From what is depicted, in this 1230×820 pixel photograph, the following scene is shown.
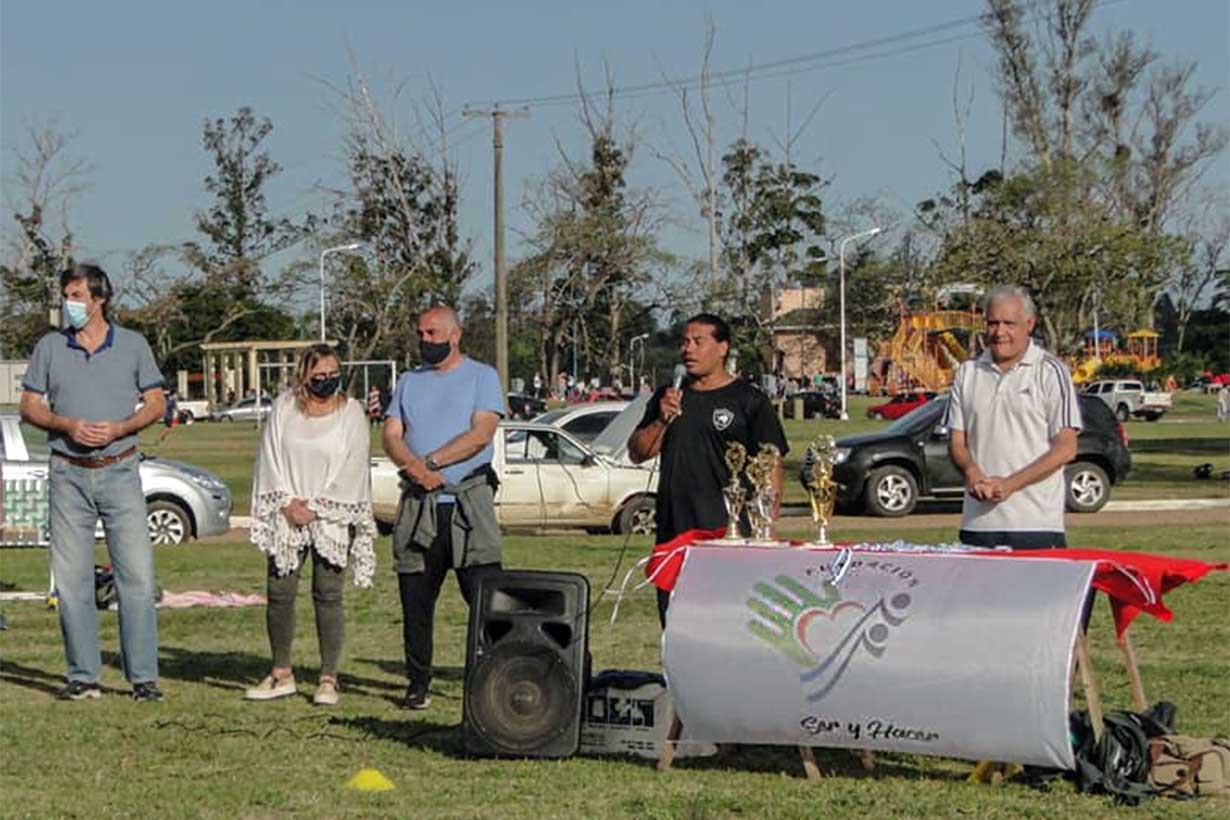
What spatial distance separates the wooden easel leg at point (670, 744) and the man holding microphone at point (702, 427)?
30.6 inches

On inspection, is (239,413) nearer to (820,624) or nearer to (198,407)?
(198,407)

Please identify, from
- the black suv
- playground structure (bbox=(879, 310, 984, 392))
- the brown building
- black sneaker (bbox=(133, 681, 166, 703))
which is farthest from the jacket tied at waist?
the brown building

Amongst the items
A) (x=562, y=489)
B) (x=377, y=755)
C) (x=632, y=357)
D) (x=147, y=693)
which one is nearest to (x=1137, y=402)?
(x=632, y=357)

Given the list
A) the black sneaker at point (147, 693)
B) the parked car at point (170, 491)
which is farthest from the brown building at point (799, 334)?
the black sneaker at point (147, 693)

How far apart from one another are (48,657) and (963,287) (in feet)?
192

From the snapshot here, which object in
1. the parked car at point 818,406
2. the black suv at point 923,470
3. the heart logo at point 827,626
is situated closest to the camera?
the heart logo at point 827,626

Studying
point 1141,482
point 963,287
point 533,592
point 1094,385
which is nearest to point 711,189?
point 963,287

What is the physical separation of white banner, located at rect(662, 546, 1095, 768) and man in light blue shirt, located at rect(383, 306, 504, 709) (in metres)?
1.79

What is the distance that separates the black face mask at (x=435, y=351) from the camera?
31.0 ft

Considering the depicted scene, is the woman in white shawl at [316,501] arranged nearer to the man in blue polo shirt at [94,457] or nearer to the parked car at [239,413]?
the man in blue polo shirt at [94,457]

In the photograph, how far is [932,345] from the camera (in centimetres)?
7394

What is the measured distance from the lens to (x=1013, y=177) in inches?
2584

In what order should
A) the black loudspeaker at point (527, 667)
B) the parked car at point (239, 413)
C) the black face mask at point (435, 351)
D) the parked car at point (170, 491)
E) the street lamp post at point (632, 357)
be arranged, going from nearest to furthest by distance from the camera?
the black loudspeaker at point (527, 667)
the black face mask at point (435, 351)
the parked car at point (170, 491)
the parked car at point (239, 413)
the street lamp post at point (632, 357)

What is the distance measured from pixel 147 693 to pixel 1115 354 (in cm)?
9106
